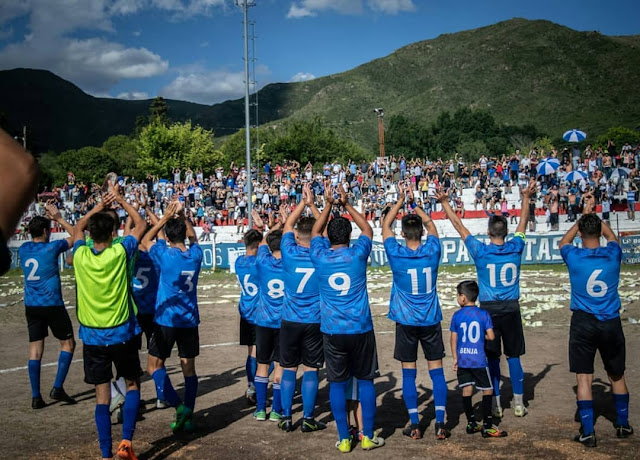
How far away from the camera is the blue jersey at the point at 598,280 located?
683 centimetres

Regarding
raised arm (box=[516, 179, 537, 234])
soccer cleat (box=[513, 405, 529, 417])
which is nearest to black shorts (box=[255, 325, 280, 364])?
soccer cleat (box=[513, 405, 529, 417])

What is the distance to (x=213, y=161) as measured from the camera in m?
77.2

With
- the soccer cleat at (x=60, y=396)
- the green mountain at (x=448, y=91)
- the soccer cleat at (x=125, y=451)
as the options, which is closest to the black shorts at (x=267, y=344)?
the soccer cleat at (x=125, y=451)

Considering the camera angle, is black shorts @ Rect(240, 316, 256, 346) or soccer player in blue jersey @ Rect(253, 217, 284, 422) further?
black shorts @ Rect(240, 316, 256, 346)

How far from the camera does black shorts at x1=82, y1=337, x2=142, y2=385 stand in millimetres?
6191

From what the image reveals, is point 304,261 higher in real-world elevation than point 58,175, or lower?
lower

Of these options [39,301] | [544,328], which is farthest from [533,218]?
[39,301]

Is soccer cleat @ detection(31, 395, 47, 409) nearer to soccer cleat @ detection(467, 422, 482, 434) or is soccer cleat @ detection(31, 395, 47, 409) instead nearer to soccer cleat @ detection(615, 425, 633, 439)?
soccer cleat @ detection(467, 422, 482, 434)

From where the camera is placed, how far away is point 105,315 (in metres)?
6.24

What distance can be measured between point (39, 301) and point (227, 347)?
451 centimetres

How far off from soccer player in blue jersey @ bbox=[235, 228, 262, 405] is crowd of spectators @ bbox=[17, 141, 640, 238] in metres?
20.7

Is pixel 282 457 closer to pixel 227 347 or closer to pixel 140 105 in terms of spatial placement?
pixel 227 347

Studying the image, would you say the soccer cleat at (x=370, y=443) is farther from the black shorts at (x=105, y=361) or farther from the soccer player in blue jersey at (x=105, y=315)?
the black shorts at (x=105, y=361)

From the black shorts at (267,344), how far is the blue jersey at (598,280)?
3908 millimetres
